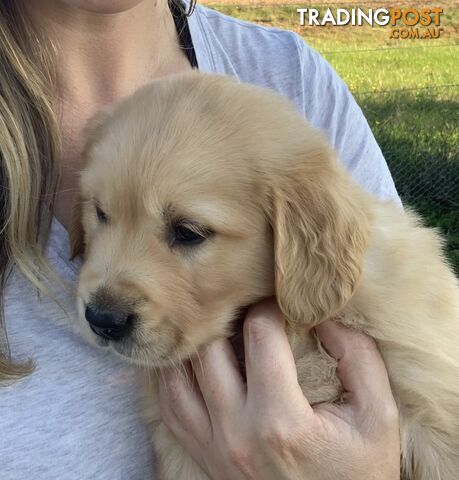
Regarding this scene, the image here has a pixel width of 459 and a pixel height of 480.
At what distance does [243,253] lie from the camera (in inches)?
65.6

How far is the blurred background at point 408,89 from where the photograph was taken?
615cm

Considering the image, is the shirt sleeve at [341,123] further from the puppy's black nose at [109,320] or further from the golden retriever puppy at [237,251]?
the puppy's black nose at [109,320]

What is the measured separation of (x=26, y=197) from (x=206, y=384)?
651mm

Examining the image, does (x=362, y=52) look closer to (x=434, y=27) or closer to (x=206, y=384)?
(x=434, y=27)

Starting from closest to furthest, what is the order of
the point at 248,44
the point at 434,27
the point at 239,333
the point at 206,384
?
the point at 206,384 → the point at 239,333 → the point at 248,44 → the point at 434,27

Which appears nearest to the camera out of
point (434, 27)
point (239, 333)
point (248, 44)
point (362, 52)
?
point (239, 333)

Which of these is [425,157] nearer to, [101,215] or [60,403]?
[101,215]

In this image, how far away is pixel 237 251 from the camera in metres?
1.66

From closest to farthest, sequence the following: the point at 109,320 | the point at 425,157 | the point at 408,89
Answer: the point at 109,320, the point at 425,157, the point at 408,89

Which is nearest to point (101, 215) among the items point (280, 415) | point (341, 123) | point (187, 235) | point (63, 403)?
point (187, 235)

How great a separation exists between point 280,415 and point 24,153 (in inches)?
36.1

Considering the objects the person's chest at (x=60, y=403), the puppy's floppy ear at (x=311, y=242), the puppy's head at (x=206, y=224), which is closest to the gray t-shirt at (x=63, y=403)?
the person's chest at (x=60, y=403)

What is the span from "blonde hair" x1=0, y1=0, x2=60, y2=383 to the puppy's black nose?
0.73ft

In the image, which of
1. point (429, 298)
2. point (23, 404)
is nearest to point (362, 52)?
point (429, 298)
